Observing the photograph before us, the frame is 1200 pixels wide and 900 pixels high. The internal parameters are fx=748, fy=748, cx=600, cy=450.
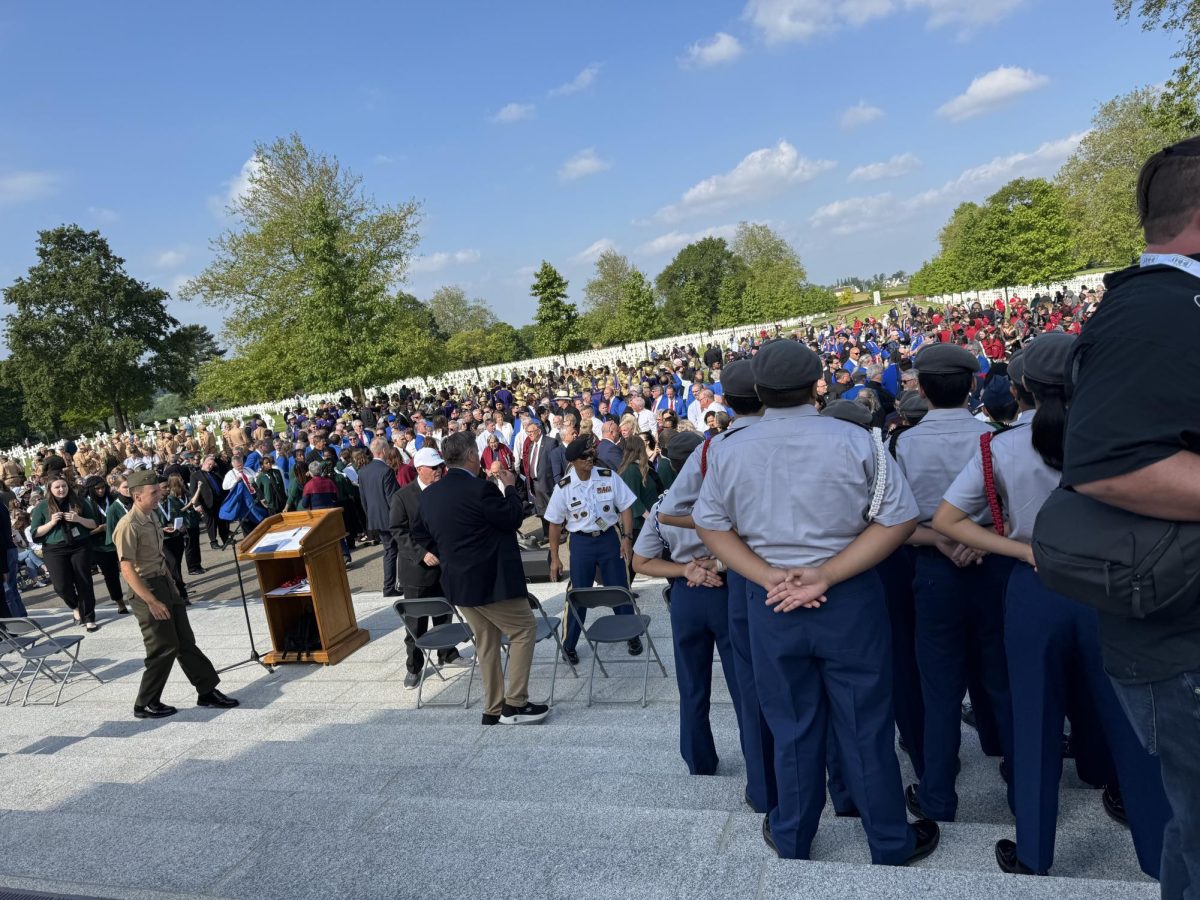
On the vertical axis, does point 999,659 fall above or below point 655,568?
below

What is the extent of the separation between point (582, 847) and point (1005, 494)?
2.06 metres

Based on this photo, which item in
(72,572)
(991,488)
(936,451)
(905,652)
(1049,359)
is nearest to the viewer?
(1049,359)

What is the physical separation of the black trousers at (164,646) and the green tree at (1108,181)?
178ft

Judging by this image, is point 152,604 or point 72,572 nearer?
point 152,604

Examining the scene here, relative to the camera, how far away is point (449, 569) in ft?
17.7

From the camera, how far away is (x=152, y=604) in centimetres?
612

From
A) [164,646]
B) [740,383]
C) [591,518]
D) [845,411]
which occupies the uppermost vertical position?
[740,383]

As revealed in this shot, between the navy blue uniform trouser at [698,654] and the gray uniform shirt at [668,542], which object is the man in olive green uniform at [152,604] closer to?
the gray uniform shirt at [668,542]

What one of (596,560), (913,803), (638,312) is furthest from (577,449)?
(638,312)

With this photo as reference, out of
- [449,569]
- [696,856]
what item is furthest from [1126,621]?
[449,569]

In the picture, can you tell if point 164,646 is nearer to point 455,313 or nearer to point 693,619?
point 693,619

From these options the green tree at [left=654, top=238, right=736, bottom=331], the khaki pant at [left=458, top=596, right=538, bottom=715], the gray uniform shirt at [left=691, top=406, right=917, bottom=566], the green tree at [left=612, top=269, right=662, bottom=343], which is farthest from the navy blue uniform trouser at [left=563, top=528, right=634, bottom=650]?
the green tree at [left=654, top=238, right=736, bottom=331]

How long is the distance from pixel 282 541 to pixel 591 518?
3238 millimetres

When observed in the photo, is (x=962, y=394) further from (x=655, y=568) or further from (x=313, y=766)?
(x=313, y=766)
